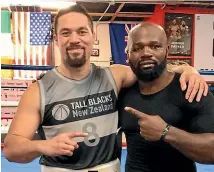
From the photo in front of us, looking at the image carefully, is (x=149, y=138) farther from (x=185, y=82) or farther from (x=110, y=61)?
(x=110, y=61)

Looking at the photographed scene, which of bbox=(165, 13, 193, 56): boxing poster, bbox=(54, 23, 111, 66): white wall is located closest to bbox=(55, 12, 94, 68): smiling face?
bbox=(165, 13, 193, 56): boxing poster

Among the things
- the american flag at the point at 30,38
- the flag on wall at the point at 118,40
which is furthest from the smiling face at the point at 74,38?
the flag on wall at the point at 118,40

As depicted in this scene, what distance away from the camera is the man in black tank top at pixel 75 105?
145 centimetres

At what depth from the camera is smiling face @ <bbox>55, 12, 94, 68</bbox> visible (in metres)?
1.50

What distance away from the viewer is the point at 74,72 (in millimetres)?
1567

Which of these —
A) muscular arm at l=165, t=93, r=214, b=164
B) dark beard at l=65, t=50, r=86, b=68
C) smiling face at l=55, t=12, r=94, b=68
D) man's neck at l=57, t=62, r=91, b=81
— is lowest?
muscular arm at l=165, t=93, r=214, b=164

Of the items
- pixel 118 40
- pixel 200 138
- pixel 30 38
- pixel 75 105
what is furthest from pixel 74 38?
pixel 118 40

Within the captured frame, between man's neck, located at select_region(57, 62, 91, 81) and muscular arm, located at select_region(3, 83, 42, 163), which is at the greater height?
man's neck, located at select_region(57, 62, 91, 81)

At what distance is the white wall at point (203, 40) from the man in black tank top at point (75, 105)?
186 inches

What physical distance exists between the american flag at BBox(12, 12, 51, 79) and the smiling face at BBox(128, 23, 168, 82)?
528 cm

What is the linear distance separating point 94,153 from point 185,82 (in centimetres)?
46

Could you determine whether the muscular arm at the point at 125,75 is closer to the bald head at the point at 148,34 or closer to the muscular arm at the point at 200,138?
the bald head at the point at 148,34

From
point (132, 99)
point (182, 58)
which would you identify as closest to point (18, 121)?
point (132, 99)

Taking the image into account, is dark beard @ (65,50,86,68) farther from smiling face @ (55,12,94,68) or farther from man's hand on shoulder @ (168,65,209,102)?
man's hand on shoulder @ (168,65,209,102)
